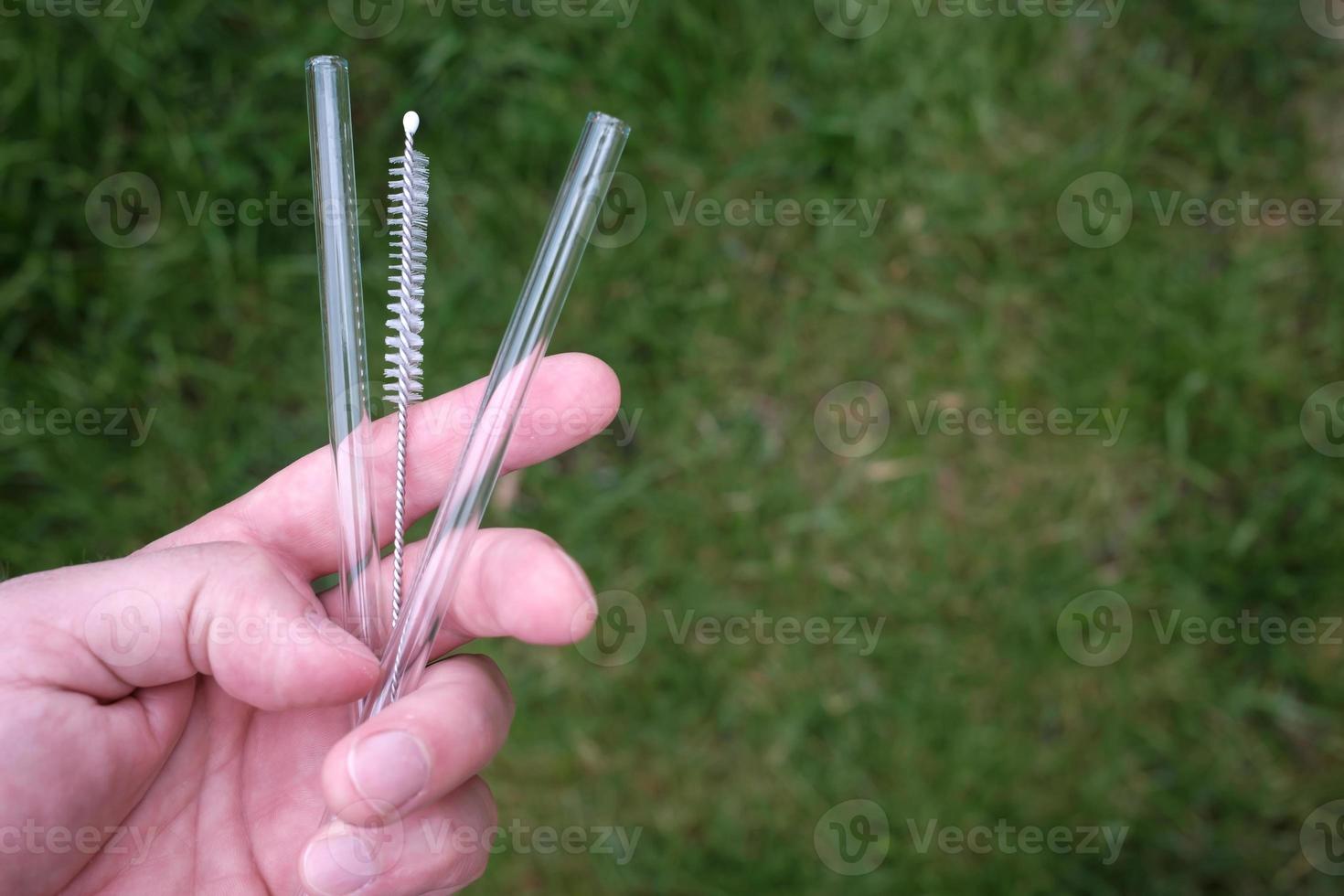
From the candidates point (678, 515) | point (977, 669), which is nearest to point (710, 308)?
point (678, 515)

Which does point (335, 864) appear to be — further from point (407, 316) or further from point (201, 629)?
point (407, 316)

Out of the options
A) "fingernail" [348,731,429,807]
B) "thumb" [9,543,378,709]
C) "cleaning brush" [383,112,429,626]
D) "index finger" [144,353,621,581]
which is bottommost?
"fingernail" [348,731,429,807]

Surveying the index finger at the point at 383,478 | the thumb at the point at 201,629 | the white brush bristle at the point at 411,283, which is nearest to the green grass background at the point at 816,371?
the index finger at the point at 383,478

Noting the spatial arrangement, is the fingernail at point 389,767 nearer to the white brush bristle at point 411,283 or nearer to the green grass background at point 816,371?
the white brush bristle at point 411,283

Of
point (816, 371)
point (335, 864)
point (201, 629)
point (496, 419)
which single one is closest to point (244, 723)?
point (201, 629)

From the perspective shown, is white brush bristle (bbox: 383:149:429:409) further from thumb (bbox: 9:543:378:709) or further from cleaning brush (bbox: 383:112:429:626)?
thumb (bbox: 9:543:378:709)

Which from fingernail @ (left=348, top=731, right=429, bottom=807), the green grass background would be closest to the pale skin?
fingernail @ (left=348, top=731, right=429, bottom=807)

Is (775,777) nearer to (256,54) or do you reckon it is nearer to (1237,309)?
(1237,309)
